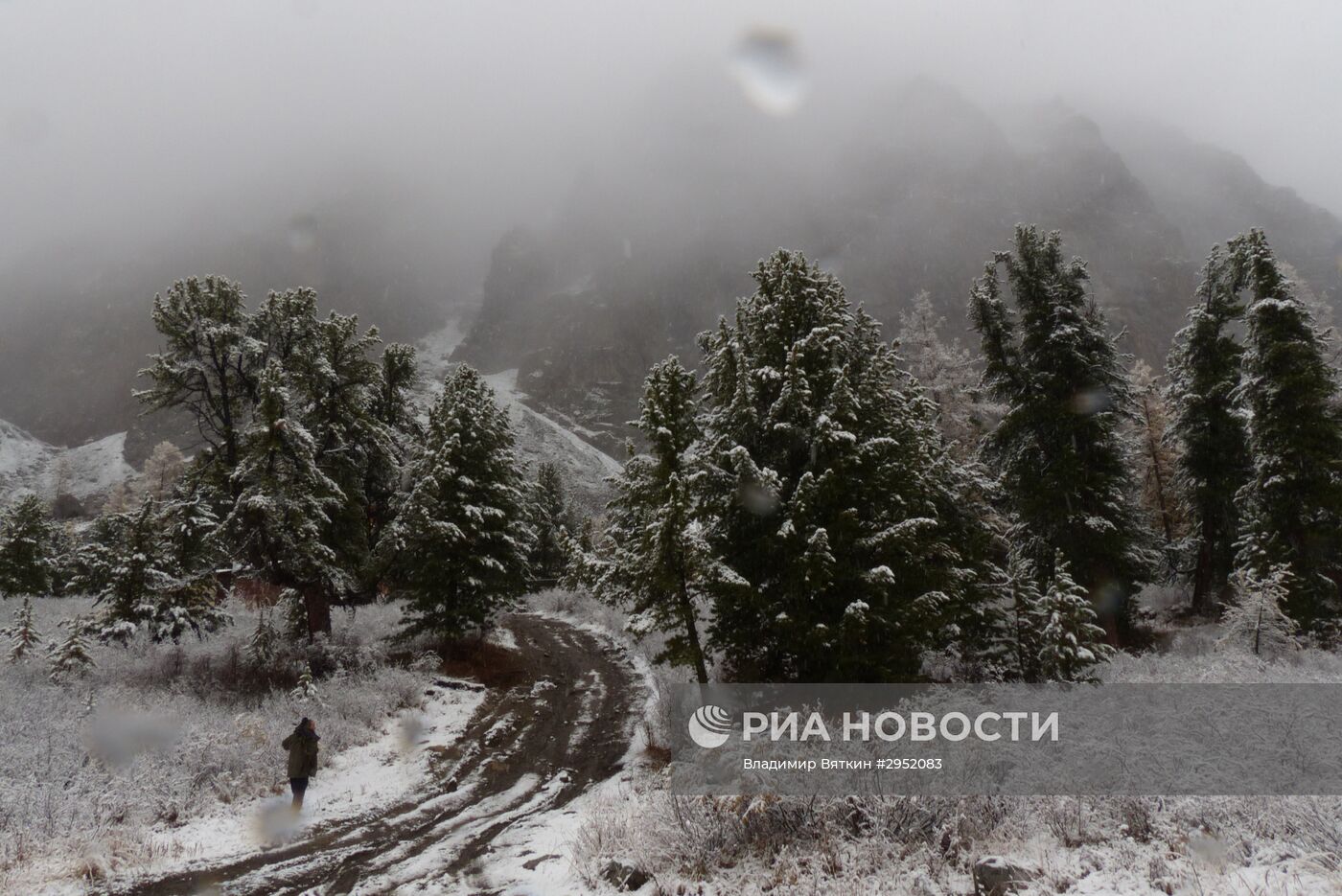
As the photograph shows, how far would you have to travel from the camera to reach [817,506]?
A: 40.2 ft

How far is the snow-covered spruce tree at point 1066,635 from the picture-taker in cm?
1113

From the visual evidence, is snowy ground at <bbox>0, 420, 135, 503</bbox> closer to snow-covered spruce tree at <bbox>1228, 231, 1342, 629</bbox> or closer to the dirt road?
the dirt road

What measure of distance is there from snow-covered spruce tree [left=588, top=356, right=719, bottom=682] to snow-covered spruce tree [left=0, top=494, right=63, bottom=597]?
43.3m

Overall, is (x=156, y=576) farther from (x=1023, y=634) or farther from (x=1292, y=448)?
(x=1292, y=448)

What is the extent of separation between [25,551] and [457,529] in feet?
125

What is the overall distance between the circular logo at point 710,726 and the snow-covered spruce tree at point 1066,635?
5.97m

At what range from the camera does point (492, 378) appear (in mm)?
182750

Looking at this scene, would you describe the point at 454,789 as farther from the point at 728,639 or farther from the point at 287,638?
the point at 287,638

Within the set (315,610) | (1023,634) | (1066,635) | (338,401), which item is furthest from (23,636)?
(1023,634)

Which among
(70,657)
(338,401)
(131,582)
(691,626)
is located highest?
(338,401)

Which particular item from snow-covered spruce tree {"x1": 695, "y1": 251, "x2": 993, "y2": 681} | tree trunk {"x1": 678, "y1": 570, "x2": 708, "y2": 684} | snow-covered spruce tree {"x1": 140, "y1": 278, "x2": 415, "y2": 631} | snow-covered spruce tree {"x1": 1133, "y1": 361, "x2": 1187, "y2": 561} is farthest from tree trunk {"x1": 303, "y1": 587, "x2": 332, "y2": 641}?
snow-covered spruce tree {"x1": 1133, "y1": 361, "x2": 1187, "y2": 561}

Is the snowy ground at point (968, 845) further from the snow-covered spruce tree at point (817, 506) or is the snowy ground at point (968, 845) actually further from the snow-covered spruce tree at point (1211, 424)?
the snow-covered spruce tree at point (1211, 424)

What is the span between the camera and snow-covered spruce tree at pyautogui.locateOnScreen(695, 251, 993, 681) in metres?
11.7

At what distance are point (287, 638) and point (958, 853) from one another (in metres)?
19.9
